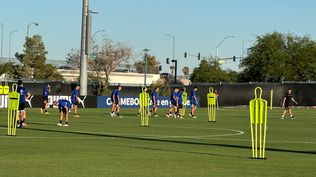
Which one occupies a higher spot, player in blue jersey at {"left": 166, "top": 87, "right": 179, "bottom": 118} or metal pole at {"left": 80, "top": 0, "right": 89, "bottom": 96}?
metal pole at {"left": 80, "top": 0, "right": 89, "bottom": 96}

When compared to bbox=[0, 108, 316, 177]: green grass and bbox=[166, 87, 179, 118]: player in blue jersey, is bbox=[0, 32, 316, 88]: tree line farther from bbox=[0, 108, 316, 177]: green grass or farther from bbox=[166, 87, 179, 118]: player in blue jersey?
bbox=[0, 108, 316, 177]: green grass

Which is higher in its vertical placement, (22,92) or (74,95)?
(74,95)

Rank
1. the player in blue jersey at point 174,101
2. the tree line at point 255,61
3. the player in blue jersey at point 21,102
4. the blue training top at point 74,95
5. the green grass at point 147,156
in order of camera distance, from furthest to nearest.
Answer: the tree line at point 255,61 < the player in blue jersey at point 174,101 < the blue training top at point 74,95 < the player in blue jersey at point 21,102 < the green grass at point 147,156

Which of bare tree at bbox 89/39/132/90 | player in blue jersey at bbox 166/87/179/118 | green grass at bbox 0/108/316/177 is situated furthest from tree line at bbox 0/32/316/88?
green grass at bbox 0/108/316/177

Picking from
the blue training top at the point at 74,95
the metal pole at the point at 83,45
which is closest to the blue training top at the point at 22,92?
the blue training top at the point at 74,95

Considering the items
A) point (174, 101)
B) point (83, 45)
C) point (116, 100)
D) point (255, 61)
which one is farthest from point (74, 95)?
point (255, 61)

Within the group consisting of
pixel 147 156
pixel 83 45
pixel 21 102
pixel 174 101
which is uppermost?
pixel 83 45

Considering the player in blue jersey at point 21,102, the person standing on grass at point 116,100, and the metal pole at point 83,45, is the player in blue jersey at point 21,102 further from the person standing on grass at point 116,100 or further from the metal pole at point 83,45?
the metal pole at point 83,45

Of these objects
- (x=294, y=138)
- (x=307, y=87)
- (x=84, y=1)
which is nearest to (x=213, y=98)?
(x=294, y=138)

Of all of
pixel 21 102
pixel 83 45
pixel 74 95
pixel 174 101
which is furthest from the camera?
pixel 83 45

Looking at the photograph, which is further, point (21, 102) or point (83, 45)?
point (83, 45)

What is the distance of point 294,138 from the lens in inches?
1019

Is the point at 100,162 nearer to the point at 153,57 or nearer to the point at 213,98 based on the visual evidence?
the point at 213,98

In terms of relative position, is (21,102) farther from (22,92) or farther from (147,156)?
(147,156)
